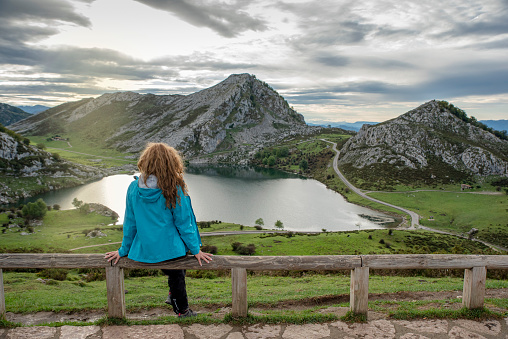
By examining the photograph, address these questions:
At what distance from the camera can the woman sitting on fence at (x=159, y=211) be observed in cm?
642

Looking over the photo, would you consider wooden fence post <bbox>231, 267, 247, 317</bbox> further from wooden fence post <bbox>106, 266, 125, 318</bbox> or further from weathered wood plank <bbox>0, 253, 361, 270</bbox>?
wooden fence post <bbox>106, 266, 125, 318</bbox>

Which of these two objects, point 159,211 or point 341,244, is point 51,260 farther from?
point 341,244

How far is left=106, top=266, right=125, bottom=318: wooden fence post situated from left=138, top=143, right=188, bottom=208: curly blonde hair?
7.99 feet

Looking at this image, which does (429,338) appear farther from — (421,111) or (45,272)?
(421,111)

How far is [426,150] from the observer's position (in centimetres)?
15525

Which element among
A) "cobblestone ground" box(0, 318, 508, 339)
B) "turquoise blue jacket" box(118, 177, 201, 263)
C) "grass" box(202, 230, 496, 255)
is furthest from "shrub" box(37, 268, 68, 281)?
"grass" box(202, 230, 496, 255)

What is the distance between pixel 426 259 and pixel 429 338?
1.93m

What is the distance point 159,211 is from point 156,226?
0.36 m

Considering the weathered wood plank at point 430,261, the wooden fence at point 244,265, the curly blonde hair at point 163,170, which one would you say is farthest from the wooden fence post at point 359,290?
the curly blonde hair at point 163,170

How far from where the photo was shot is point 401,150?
157m

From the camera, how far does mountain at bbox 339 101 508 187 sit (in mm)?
138125

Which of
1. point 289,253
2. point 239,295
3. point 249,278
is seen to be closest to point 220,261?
point 239,295

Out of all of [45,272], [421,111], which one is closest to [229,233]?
[45,272]

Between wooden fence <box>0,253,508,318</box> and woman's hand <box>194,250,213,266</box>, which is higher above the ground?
woman's hand <box>194,250,213,266</box>
